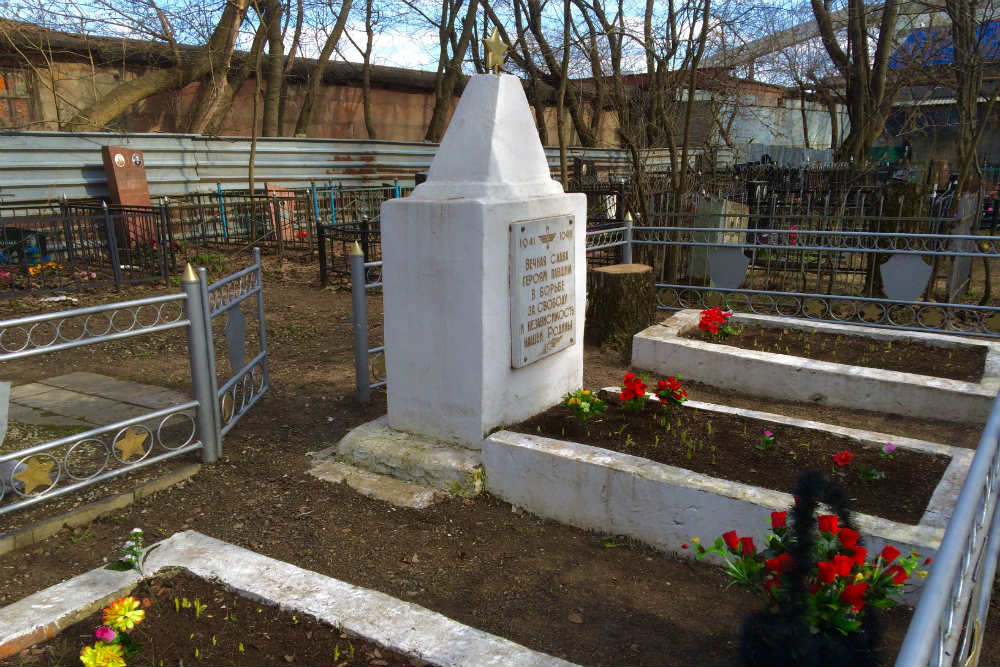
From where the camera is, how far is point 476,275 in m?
3.68

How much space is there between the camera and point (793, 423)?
13.0ft

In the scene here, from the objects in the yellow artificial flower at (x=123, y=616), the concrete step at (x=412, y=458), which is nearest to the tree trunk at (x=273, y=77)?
the concrete step at (x=412, y=458)

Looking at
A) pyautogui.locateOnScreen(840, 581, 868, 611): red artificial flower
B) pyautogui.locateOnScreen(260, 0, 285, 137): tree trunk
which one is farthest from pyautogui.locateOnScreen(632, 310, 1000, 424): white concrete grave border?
pyautogui.locateOnScreen(260, 0, 285, 137): tree trunk

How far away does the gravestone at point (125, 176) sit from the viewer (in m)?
11.3

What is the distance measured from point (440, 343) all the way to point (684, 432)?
4.59ft

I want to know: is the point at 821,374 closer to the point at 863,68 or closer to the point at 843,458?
the point at 843,458

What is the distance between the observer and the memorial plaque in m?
3.88

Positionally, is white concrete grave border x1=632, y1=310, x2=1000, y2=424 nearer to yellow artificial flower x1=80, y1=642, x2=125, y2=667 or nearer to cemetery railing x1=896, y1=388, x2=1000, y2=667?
cemetery railing x1=896, y1=388, x2=1000, y2=667

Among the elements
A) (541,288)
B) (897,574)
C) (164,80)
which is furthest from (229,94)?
(897,574)

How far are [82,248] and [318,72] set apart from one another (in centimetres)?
1026

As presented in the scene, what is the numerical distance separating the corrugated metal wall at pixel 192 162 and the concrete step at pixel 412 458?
932 centimetres

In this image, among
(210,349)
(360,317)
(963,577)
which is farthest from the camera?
(360,317)

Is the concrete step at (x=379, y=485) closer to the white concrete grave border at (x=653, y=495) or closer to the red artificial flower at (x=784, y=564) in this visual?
the white concrete grave border at (x=653, y=495)

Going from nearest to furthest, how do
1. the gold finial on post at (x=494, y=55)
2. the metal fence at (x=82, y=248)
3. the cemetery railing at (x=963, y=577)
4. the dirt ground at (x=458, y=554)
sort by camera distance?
1. the cemetery railing at (x=963, y=577)
2. the dirt ground at (x=458, y=554)
3. the gold finial on post at (x=494, y=55)
4. the metal fence at (x=82, y=248)
